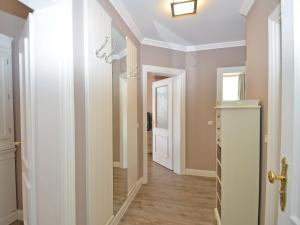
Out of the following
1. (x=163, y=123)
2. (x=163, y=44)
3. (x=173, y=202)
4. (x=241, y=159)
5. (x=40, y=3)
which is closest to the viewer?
(x=40, y=3)

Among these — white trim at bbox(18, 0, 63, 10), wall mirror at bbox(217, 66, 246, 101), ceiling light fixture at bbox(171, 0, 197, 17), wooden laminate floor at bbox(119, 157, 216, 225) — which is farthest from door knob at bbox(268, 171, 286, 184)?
wall mirror at bbox(217, 66, 246, 101)

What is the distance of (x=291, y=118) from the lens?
0.80 metres

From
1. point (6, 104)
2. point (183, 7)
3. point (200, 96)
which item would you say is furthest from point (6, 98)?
point (200, 96)

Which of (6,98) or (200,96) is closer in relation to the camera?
(6,98)

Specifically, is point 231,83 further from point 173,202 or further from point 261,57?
point 173,202

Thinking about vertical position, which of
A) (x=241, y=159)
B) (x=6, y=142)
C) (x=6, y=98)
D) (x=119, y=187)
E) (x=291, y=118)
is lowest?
(x=119, y=187)

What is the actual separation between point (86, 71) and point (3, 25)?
4.75 ft

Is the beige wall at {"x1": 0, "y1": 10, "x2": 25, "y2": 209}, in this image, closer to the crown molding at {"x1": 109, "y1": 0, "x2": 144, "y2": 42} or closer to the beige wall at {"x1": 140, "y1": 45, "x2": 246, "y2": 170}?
the crown molding at {"x1": 109, "y1": 0, "x2": 144, "y2": 42}

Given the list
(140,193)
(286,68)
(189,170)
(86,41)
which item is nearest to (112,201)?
(140,193)

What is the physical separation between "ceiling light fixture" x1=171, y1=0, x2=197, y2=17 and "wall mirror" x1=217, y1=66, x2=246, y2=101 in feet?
5.79

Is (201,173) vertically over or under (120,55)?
under

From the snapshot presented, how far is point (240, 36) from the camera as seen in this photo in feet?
10.8

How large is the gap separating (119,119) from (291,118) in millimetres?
1814

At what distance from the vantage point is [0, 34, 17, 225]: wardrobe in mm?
2104
